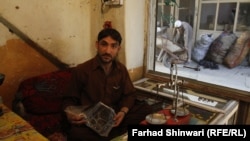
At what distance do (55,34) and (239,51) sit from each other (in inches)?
72.7

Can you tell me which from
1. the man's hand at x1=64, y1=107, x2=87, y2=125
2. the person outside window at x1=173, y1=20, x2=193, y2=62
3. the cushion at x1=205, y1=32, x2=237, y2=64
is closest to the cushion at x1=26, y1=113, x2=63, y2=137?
the man's hand at x1=64, y1=107, x2=87, y2=125

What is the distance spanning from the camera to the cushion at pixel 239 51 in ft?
6.98

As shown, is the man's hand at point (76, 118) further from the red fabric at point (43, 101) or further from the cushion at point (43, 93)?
the cushion at point (43, 93)

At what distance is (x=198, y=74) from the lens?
2.07m

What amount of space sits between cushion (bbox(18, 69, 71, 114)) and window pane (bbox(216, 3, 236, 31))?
6.37 ft

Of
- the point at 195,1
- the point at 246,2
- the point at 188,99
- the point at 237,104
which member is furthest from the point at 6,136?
the point at 246,2

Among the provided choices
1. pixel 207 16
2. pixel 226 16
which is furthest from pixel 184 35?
pixel 226 16

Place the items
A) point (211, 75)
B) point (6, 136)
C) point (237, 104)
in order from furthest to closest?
point (211, 75)
point (237, 104)
point (6, 136)

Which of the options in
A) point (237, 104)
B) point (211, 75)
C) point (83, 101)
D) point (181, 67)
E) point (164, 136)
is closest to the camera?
point (164, 136)

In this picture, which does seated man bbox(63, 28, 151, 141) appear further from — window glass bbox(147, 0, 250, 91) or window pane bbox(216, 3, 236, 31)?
window pane bbox(216, 3, 236, 31)

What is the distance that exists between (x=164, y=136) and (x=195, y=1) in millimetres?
→ 1892

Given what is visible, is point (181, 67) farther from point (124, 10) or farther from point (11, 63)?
point (11, 63)

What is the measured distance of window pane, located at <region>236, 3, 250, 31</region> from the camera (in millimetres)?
2335

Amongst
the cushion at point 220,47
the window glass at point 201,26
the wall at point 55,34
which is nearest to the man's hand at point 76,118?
the wall at point 55,34
